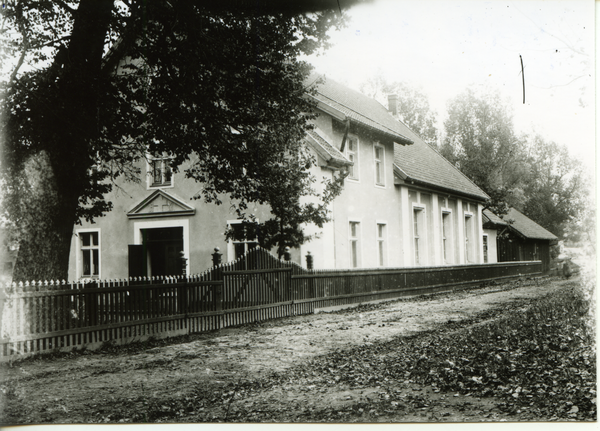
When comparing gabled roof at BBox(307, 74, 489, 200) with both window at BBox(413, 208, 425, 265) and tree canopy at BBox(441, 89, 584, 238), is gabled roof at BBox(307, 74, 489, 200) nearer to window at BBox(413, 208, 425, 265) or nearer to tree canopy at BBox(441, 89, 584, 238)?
tree canopy at BBox(441, 89, 584, 238)

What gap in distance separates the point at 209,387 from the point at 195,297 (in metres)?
3.07

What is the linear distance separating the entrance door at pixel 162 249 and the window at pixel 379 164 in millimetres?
3631

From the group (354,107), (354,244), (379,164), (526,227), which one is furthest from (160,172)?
(526,227)

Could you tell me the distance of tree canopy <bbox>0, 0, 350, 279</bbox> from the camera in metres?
6.00

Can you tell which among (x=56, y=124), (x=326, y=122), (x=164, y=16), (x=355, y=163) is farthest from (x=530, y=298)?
(x=56, y=124)

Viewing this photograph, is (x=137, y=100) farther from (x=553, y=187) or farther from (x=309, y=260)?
(x=553, y=187)

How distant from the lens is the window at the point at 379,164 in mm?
8617

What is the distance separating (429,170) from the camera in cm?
840

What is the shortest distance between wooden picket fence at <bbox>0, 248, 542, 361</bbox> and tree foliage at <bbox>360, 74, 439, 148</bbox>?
201 cm

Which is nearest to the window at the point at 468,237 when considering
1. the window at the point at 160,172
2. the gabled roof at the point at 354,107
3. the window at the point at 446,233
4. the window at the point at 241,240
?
the window at the point at 446,233

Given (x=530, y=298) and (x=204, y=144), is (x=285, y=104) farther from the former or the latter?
(x=530, y=298)

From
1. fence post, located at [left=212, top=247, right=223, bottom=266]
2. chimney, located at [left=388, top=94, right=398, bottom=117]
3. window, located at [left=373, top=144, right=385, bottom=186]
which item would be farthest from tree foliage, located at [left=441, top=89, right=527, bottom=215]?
fence post, located at [left=212, top=247, right=223, bottom=266]

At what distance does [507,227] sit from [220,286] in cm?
426

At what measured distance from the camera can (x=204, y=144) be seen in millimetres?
7047
